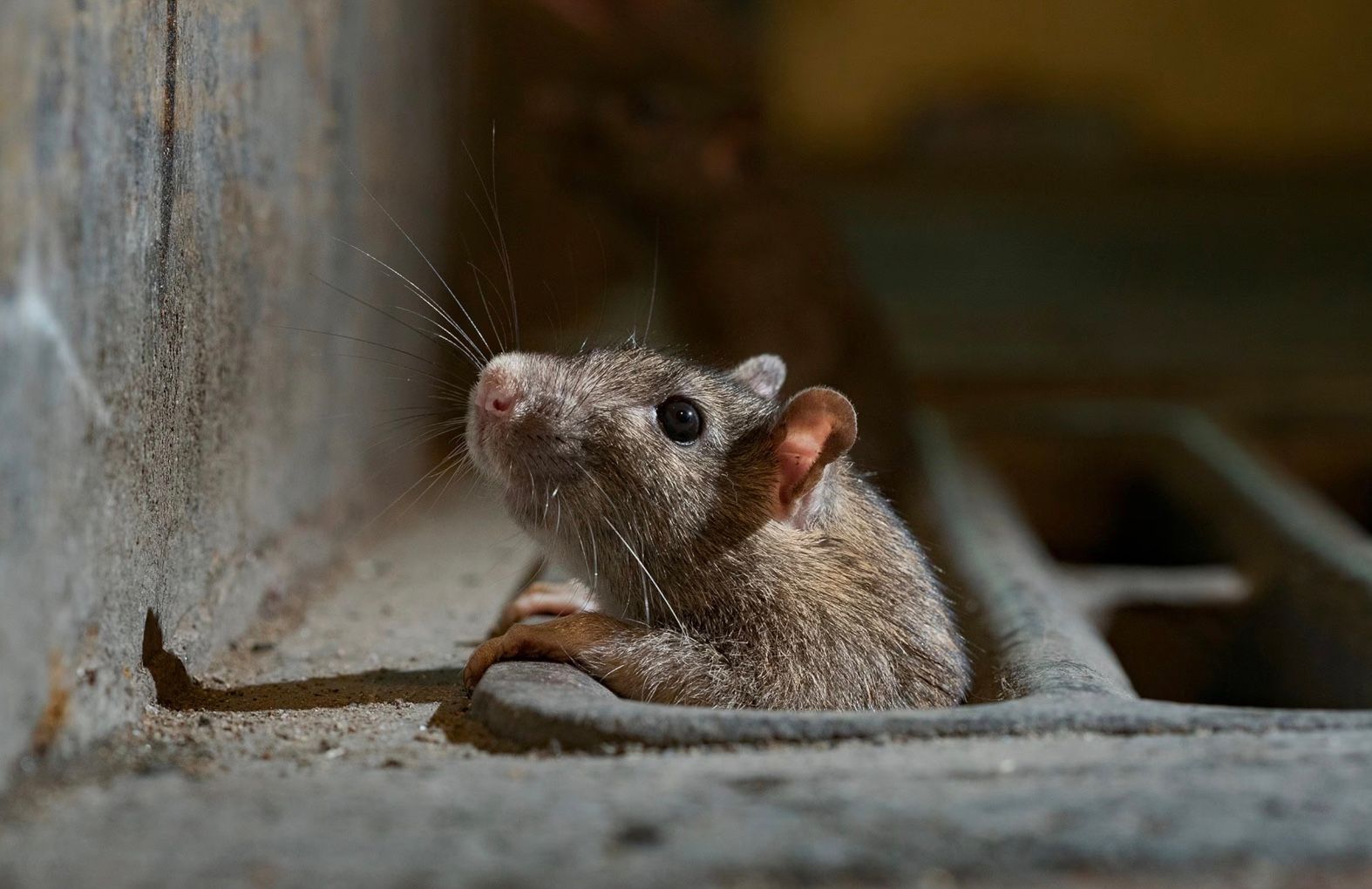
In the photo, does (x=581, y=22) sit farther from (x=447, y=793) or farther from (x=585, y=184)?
(x=447, y=793)

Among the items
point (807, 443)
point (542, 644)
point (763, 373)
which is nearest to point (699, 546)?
point (807, 443)

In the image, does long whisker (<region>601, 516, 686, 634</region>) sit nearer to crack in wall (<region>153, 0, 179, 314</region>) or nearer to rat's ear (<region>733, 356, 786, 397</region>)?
rat's ear (<region>733, 356, 786, 397</region>)

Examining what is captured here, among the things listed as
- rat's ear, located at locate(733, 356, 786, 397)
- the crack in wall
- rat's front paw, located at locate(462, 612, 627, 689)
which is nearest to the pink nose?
rat's front paw, located at locate(462, 612, 627, 689)

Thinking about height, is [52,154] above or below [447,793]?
above

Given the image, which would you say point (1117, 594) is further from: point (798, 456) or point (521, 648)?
point (521, 648)

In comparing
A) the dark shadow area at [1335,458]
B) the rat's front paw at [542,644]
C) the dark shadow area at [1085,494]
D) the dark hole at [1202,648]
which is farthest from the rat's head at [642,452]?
the dark shadow area at [1335,458]

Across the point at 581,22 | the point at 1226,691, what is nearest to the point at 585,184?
the point at 581,22
